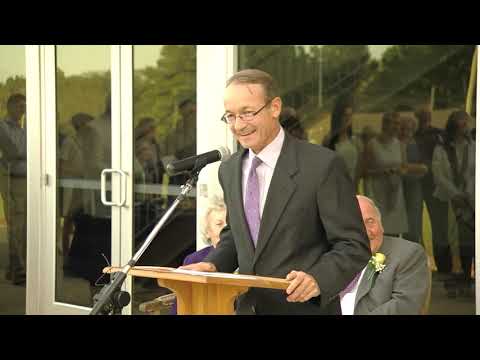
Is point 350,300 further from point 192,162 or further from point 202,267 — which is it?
point 192,162

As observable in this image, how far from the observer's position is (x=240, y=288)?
1.95m

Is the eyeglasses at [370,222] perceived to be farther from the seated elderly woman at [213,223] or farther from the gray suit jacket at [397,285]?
the seated elderly woman at [213,223]

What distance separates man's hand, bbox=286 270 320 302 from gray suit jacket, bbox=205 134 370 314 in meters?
0.10

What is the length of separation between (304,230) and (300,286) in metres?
0.29

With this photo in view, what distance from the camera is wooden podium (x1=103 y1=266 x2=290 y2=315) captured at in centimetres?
181

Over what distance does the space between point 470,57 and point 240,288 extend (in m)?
2.36

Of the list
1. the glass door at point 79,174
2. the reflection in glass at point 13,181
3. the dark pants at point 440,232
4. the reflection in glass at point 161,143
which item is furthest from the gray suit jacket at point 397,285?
the reflection in glass at point 13,181

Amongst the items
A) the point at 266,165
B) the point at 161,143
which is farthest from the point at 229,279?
the point at 161,143

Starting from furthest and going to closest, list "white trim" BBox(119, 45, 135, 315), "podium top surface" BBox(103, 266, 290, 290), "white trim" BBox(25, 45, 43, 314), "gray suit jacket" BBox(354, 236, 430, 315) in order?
"white trim" BBox(25, 45, 43, 314) < "white trim" BBox(119, 45, 135, 315) < "gray suit jacket" BBox(354, 236, 430, 315) < "podium top surface" BBox(103, 266, 290, 290)

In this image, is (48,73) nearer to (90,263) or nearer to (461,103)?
(90,263)

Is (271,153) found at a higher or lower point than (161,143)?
lower

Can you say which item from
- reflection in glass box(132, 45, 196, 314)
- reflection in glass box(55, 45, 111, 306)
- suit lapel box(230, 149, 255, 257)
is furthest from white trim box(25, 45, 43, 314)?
suit lapel box(230, 149, 255, 257)

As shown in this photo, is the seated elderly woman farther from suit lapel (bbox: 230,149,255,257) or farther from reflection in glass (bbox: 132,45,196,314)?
suit lapel (bbox: 230,149,255,257)

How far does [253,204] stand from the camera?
2.27 metres
